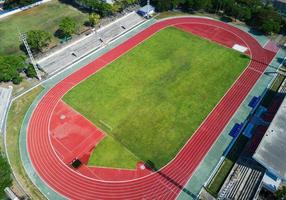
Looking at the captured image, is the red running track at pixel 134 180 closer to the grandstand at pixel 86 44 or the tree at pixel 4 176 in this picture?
the grandstand at pixel 86 44

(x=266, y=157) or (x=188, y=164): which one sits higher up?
(x=266, y=157)

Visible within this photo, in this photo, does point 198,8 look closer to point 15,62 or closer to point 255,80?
point 255,80

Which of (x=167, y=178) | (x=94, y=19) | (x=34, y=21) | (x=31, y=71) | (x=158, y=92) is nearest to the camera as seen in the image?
(x=167, y=178)

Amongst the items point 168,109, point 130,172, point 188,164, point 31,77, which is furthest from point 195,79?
point 31,77

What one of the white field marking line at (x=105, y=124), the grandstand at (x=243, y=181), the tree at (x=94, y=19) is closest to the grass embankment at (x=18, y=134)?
the white field marking line at (x=105, y=124)

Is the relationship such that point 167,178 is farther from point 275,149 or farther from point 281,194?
point 275,149

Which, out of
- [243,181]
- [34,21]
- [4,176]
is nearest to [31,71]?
[34,21]
